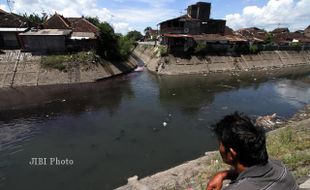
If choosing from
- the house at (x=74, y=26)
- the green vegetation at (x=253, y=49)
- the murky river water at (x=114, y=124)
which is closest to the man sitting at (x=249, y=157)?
the murky river water at (x=114, y=124)

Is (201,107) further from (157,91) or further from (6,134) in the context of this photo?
(6,134)

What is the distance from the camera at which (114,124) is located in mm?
20031

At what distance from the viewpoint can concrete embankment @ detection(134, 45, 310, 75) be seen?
1726 inches

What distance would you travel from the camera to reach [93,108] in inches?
958

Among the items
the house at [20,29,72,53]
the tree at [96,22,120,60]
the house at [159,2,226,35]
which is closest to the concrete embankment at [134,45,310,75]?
the house at [159,2,226,35]

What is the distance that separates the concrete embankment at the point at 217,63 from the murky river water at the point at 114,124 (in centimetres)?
777

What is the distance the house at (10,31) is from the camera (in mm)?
37656

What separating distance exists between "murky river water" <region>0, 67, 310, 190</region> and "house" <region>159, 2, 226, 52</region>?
1320 cm

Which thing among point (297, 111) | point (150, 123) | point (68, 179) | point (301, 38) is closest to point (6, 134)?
point (68, 179)

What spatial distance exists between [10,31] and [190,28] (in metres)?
31.6

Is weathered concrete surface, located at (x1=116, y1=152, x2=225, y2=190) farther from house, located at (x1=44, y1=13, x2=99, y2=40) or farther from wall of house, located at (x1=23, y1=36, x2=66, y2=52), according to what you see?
house, located at (x1=44, y1=13, x2=99, y2=40)

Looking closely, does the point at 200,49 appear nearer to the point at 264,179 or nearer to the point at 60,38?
the point at 60,38

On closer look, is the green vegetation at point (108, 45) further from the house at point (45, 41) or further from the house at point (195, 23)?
the house at point (195, 23)

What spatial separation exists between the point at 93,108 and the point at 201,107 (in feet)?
32.8
